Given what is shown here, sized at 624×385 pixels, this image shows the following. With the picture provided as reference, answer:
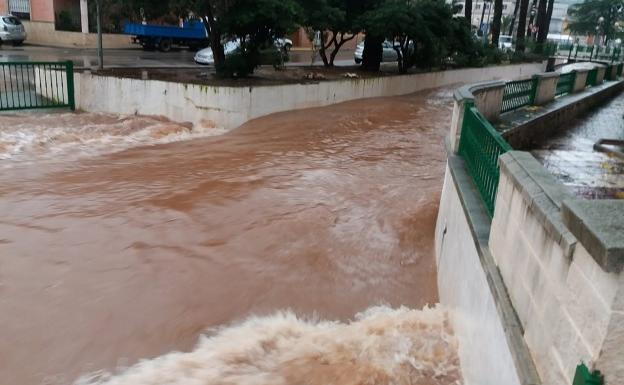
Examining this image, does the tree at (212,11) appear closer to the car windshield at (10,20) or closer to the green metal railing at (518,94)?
the green metal railing at (518,94)

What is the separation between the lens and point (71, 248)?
6.48 meters

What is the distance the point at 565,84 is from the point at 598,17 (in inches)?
2496

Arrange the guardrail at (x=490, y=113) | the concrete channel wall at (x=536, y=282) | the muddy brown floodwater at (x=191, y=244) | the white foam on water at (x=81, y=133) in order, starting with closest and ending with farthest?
the concrete channel wall at (x=536, y=282)
the guardrail at (x=490, y=113)
the muddy brown floodwater at (x=191, y=244)
the white foam on water at (x=81, y=133)

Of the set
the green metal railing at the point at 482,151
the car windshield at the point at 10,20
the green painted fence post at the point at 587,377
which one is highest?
the car windshield at the point at 10,20

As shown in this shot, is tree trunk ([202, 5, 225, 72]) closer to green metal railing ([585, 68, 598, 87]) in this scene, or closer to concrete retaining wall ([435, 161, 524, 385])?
concrete retaining wall ([435, 161, 524, 385])

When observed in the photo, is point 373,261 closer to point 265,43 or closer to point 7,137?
point 7,137

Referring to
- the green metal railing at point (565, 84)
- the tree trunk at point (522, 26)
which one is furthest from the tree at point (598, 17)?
the green metal railing at point (565, 84)

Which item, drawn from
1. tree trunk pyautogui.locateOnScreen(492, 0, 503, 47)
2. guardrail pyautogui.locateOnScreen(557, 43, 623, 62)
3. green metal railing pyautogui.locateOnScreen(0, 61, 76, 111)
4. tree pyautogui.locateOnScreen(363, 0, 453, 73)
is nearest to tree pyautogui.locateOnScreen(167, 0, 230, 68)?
green metal railing pyautogui.locateOnScreen(0, 61, 76, 111)

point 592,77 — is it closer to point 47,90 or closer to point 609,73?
point 609,73

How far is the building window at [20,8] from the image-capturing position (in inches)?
1284

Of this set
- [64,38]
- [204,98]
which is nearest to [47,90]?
[204,98]

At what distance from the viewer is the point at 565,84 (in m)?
14.0

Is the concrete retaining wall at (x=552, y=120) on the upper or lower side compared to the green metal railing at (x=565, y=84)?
lower

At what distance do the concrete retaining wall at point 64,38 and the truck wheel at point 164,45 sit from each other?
122 inches
